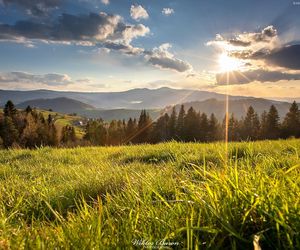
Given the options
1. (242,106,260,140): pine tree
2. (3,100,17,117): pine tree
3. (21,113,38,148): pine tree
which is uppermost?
(3,100,17,117): pine tree

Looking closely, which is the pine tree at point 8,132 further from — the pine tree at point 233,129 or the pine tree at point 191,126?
the pine tree at point 233,129

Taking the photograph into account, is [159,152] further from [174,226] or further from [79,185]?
[174,226]

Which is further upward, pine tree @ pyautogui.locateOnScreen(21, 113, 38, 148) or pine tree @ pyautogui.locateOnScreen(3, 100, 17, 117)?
pine tree @ pyautogui.locateOnScreen(3, 100, 17, 117)

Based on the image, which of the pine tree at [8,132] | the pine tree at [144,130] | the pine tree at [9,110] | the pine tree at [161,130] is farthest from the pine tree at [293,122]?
the pine tree at [9,110]

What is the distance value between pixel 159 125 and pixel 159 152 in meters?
102

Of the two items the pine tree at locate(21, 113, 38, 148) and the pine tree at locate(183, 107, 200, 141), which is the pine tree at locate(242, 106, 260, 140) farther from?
the pine tree at locate(21, 113, 38, 148)

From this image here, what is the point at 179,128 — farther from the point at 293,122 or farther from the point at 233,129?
the point at 293,122

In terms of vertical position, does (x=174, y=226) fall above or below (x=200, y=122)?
above

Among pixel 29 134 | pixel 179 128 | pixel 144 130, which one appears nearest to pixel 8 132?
pixel 29 134

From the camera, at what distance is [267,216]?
2.38 metres

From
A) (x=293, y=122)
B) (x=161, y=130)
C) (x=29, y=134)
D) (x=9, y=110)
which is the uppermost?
(x=9, y=110)

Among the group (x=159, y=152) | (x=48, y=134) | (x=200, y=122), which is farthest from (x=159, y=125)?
(x=159, y=152)

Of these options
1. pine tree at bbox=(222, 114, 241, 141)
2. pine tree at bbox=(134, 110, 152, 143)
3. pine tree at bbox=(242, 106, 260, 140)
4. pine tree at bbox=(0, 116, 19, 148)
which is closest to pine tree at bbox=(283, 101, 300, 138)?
pine tree at bbox=(242, 106, 260, 140)

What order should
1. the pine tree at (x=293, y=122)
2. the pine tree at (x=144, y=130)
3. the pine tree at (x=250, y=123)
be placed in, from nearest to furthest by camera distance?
the pine tree at (x=293, y=122) → the pine tree at (x=250, y=123) → the pine tree at (x=144, y=130)
